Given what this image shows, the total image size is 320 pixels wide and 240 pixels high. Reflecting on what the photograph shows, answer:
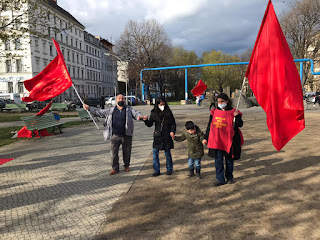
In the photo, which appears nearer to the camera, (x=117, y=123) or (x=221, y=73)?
(x=117, y=123)

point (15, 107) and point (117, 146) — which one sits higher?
point (15, 107)

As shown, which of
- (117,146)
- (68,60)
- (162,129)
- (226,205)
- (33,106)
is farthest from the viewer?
(68,60)

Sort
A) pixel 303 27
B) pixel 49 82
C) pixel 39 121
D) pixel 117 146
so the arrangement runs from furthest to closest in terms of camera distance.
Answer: pixel 303 27
pixel 39 121
pixel 49 82
pixel 117 146

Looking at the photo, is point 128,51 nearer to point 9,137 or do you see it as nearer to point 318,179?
point 9,137

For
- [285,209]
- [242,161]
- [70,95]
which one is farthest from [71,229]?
[70,95]

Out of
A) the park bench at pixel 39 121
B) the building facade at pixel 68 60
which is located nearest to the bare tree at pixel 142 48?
the building facade at pixel 68 60

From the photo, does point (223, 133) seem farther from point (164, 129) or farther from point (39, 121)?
point (39, 121)

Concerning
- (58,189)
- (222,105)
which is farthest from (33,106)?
(222,105)

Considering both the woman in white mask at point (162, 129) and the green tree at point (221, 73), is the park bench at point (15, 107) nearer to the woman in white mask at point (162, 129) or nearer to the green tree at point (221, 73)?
the woman in white mask at point (162, 129)

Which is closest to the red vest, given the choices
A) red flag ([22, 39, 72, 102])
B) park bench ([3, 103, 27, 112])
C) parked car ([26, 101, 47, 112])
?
red flag ([22, 39, 72, 102])

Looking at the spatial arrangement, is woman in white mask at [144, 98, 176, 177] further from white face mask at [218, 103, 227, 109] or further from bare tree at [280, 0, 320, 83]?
bare tree at [280, 0, 320, 83]

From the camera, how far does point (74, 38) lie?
66000 millimetres

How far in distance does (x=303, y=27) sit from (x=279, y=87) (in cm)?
3889

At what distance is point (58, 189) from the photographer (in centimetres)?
496
